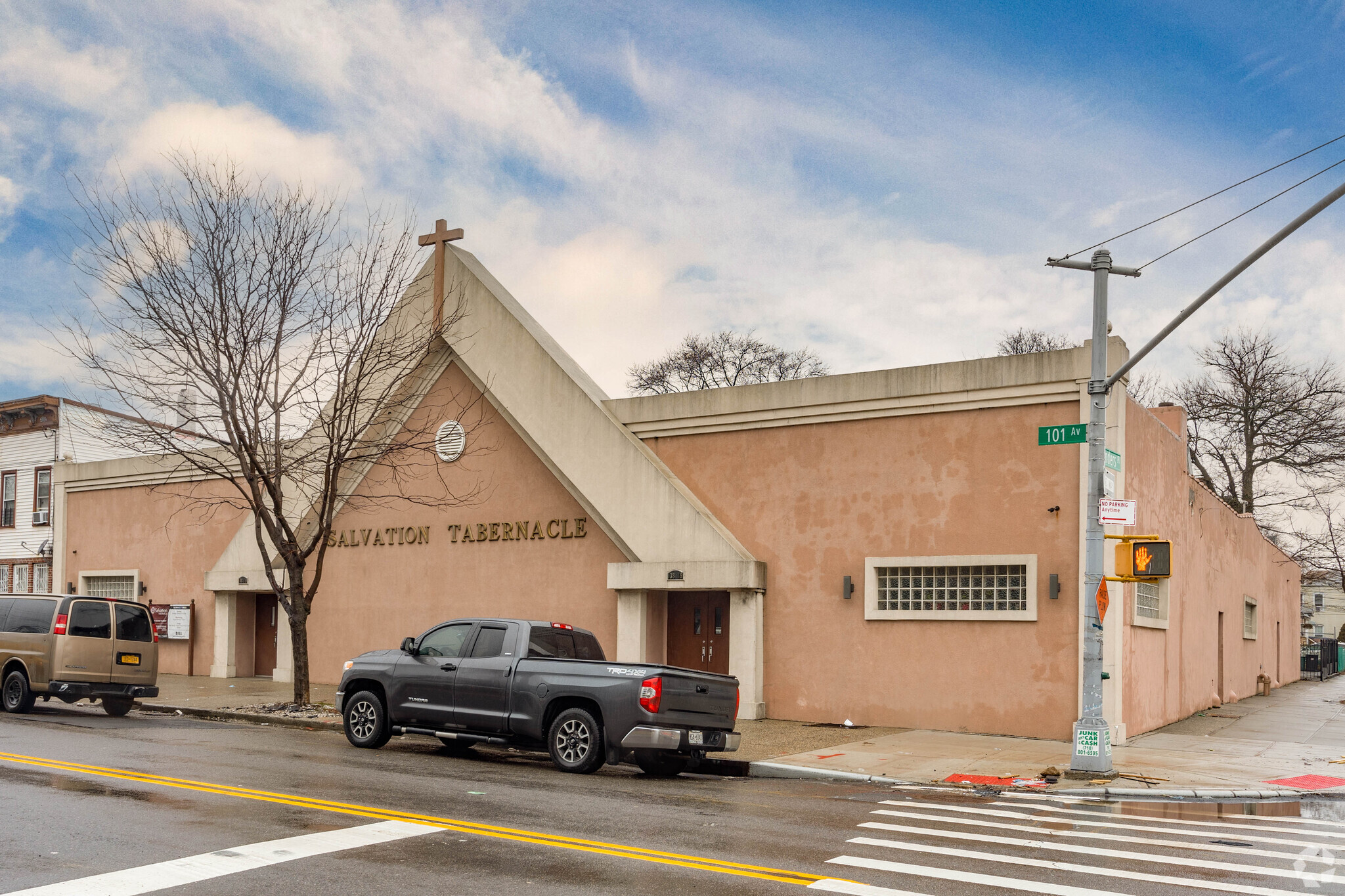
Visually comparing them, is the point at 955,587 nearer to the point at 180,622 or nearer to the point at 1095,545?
the point at 1095,545

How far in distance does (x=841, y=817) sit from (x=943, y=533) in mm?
8251

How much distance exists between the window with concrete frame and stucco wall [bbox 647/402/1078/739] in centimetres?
191

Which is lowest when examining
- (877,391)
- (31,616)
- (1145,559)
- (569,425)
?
(31,616)

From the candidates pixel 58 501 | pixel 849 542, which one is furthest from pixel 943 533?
pixel 58 501

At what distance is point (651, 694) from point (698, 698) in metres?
0.83

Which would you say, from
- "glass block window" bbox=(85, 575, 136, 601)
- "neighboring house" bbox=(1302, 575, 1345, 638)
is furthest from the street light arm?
"neighboring house" bbox=(1302, 575, 1345, 638)

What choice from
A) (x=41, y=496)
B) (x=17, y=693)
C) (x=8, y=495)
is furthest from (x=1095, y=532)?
(x=8, y=495)

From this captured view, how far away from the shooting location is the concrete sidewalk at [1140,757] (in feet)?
44.3

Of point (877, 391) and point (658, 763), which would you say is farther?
point (877, 391)

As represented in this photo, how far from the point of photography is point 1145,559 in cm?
1323

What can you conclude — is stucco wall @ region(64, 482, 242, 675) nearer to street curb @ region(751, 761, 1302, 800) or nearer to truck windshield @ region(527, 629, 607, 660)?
truck windshield @ region(527, 629, 607, 660)

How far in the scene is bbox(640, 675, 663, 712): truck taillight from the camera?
12.7 meters

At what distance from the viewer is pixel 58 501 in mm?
31703

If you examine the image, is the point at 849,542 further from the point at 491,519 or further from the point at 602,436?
the point at 491,519
